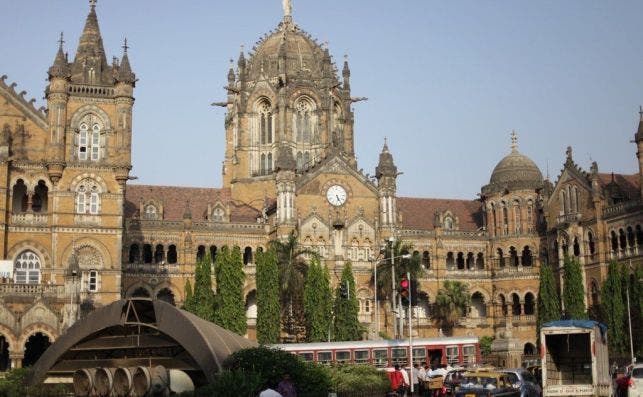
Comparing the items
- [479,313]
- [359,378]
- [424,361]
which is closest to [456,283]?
[479,313]

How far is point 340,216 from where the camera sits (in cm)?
8494

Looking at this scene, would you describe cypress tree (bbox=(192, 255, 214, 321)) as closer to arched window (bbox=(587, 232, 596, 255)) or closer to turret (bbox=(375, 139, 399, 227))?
turret (bbox=(375, 139, 399, 227))

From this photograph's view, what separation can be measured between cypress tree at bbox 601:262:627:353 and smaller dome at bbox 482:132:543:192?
61.9 feet

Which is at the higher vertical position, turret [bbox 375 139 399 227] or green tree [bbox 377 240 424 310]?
turret [bbox 375 139 399 227]

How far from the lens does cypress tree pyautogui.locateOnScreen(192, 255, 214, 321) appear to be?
2751 inches

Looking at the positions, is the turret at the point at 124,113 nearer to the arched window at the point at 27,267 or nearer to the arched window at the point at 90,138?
the arched window at the point at 90,138

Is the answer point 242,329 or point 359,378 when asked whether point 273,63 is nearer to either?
point 242,329

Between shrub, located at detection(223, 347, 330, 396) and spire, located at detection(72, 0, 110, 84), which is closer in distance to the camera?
shrub, located at detection(223, 347, 330, 396)

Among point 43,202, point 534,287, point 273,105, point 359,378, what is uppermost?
point 273,105

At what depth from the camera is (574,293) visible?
73688 millimetres

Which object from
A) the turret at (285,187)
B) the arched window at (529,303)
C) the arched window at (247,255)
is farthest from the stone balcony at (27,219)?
the arched window at (529,303)

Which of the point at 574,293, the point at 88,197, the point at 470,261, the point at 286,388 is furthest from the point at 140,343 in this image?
the point at 470,261

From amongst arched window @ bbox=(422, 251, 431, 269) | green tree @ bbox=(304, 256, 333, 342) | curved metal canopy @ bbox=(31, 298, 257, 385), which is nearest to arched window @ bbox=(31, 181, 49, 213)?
green tree @ bbox=(304, 256, 333, 342)

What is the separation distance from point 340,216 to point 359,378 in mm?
46022
